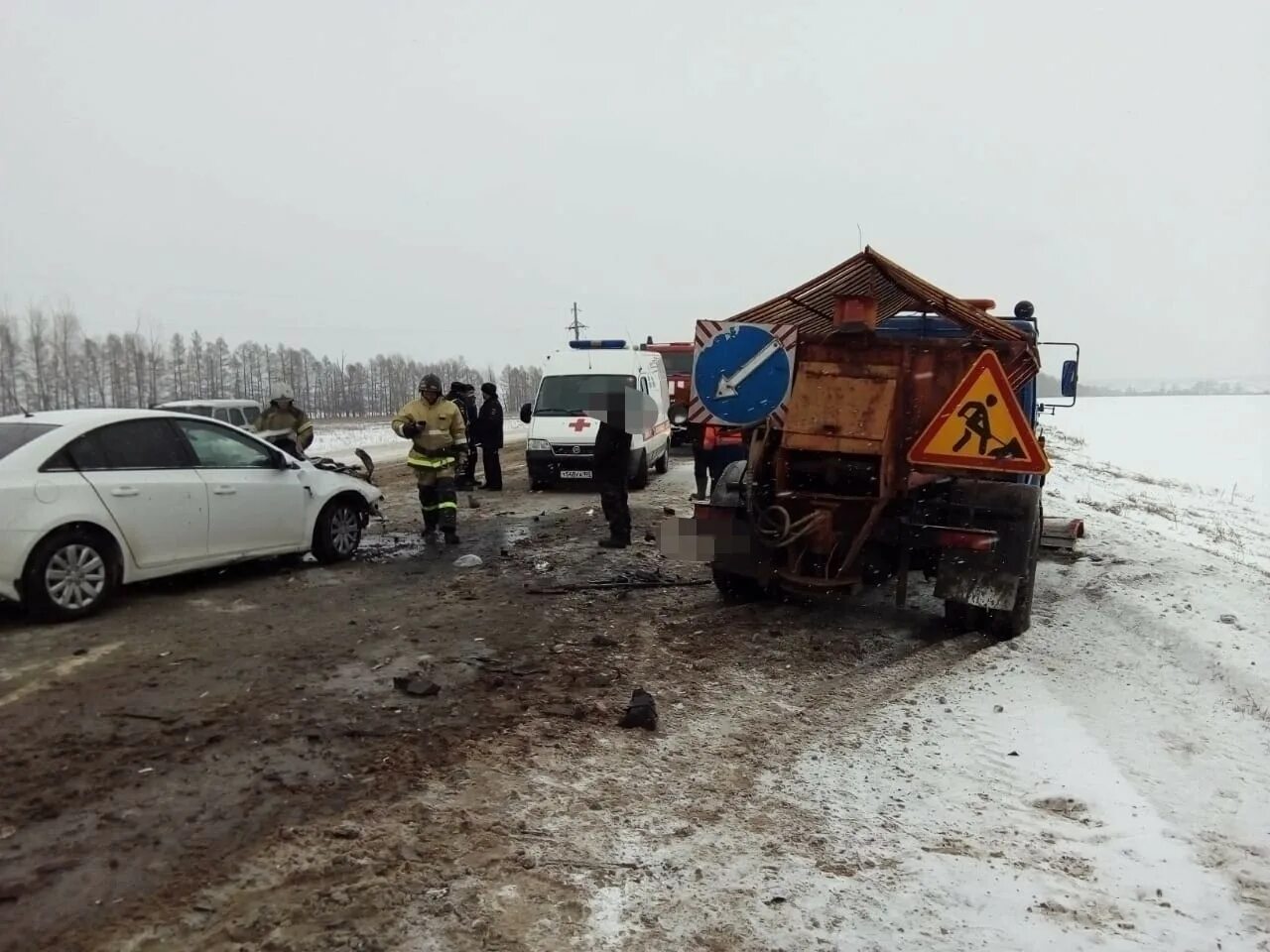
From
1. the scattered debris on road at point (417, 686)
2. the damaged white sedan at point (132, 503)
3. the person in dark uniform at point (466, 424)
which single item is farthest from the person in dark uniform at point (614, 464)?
the person in dark uniform at point (466, 424)

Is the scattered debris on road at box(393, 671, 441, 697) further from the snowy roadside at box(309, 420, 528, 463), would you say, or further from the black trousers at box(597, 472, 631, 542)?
the snowy roadside at box(309, 420, 528, 463)

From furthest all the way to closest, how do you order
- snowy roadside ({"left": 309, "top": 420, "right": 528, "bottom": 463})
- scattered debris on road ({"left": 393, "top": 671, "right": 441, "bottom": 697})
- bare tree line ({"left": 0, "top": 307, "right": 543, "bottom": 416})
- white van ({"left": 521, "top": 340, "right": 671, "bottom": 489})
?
1. bare tree line ({"left": 0, "top": 307, "right": 543, "bottom": 416})
2. snowy roadside ({"left": 309, "top": 420, "right": 528, "bottom": 463})
3. white van ({"left": 521, "top": 340, "right": 671, "bottom": 489})
4. scattered debris on road ({"left": 393, "top": 671, "right": 441, "bottom": 697})

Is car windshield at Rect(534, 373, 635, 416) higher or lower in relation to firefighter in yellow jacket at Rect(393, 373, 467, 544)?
higher

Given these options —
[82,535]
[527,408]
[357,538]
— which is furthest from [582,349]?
[82,535]

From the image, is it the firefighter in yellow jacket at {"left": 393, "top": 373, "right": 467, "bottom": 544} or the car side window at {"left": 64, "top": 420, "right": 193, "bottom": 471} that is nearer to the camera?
the car side window at {"left": 64, "top": 420, "right": 193, "bottom": 471}

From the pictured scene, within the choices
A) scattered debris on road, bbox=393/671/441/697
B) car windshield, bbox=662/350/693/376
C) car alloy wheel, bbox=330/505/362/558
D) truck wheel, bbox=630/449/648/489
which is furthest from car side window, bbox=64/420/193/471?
car windshield, bbox=662/350/693/376

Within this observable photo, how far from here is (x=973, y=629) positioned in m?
5.76

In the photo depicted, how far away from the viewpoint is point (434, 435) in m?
8.98

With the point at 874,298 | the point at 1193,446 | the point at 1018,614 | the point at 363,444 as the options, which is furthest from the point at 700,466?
the point at 1193,446

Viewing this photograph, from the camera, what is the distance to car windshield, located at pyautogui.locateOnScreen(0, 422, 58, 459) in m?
5.74

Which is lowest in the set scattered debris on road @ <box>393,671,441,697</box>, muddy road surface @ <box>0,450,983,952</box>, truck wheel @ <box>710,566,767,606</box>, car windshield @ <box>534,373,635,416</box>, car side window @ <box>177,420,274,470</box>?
muddy road surface @ <box>0,450,983,952</box>

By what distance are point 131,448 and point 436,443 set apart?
3124 mm

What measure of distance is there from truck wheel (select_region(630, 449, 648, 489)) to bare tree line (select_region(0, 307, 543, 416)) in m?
30.6

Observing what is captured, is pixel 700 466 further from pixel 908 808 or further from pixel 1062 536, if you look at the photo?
pixel 908 808
